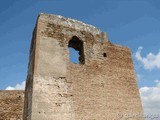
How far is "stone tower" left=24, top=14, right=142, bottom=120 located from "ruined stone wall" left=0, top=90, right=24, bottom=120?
4.83m

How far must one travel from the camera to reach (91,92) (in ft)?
22.5

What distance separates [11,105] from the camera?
1148 cm

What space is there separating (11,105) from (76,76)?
609 cm

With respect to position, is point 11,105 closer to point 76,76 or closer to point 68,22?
point 76,76

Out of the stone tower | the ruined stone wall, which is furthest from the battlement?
the ruined stone wall

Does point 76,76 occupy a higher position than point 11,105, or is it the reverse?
point 11,105

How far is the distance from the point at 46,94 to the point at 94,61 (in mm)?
2154

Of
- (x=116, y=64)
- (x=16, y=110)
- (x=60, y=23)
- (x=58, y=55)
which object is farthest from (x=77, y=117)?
(x=16, y=110)

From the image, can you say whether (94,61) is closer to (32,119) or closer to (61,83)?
(61,83)

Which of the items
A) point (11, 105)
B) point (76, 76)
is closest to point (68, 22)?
point (76, 76)

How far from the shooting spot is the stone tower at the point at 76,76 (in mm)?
6223

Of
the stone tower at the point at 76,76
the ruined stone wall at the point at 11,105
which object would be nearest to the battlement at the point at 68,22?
the stone tower at the point at 76,76

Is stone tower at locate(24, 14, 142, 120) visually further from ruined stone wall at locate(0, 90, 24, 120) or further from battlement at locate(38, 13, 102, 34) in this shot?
ruined stone wall at locate(0, 90, 24, 120)

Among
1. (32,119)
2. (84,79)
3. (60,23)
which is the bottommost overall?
(32,119)
